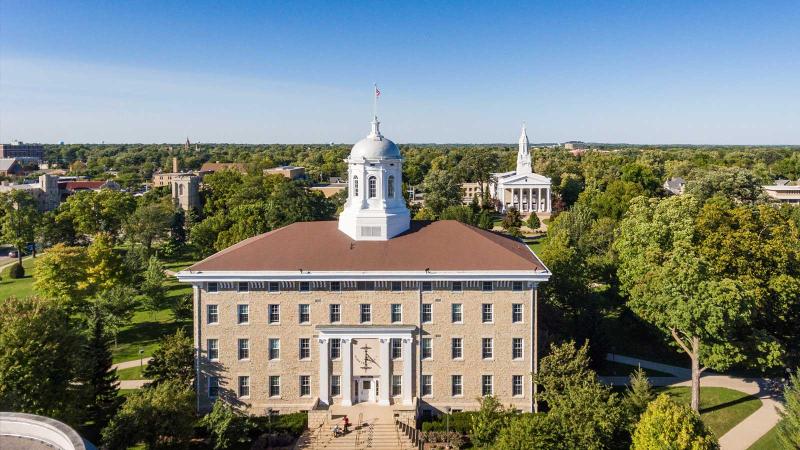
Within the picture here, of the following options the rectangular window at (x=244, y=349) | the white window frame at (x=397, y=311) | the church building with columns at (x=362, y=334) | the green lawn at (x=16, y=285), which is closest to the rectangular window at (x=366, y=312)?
the church building with columns at (x=362, y=334)

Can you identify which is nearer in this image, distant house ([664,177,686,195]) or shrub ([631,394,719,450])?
shrub ([631,394,719,450])

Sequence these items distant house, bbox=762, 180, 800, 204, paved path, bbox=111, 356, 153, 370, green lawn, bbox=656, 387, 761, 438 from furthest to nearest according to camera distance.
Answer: distant house, bbox=762, 180, 800, 204 < paved path, bbox=111, 356, 153, 370 < green lawn, bbox=656, 387, 761, 438

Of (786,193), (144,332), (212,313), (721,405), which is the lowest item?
(721,405)

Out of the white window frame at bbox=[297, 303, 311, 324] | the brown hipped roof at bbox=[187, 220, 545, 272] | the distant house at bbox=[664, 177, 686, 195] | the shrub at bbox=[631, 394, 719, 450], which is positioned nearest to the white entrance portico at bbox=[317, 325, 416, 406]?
the white window frame at bbox=[297, 303, 311, 324]

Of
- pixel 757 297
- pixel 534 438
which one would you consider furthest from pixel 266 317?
pixel 757 297

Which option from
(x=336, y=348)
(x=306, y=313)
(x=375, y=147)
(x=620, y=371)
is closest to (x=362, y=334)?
(x=336, y=348)

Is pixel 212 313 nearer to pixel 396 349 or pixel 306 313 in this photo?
pixel 306 313

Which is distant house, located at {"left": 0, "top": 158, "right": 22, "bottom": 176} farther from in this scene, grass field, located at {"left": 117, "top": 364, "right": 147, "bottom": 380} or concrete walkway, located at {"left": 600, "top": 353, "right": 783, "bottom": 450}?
concrete walkway, located at {"left": 600, "top": 353, "right": 783, "bottom": 450}
